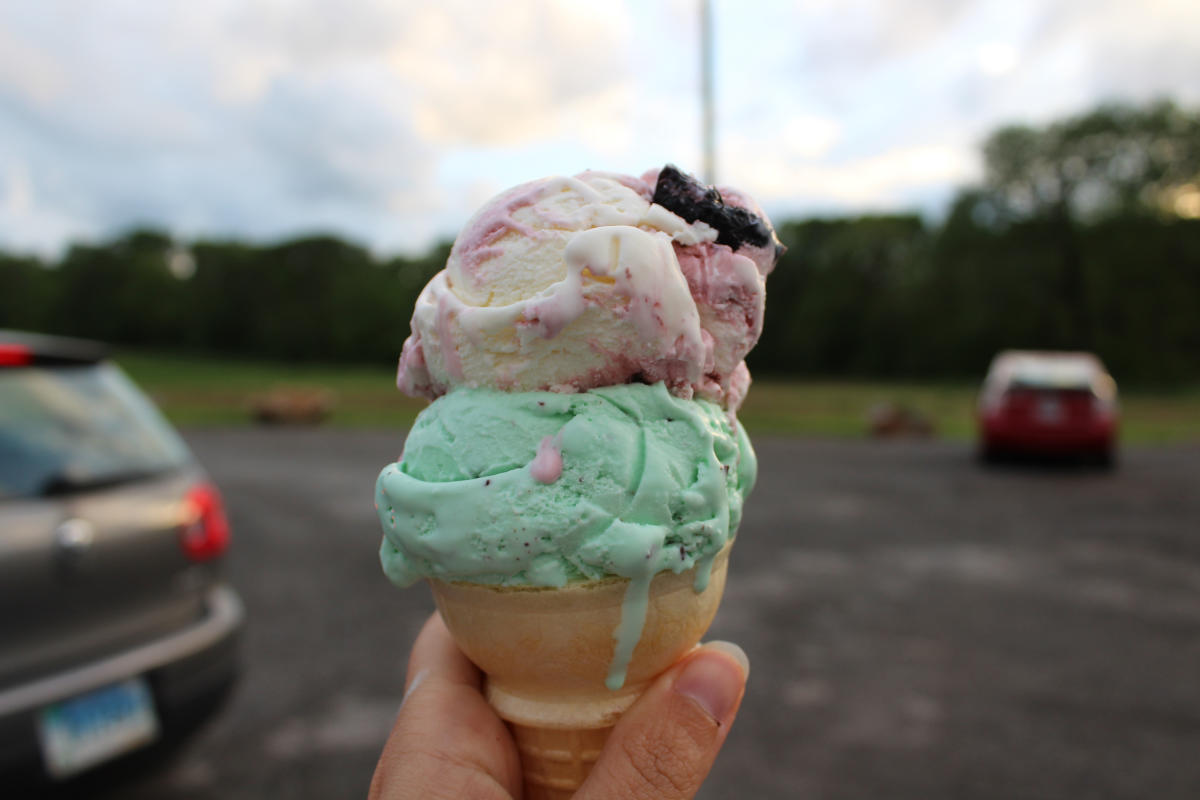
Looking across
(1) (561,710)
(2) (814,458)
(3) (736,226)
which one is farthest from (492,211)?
(2) (814,458)

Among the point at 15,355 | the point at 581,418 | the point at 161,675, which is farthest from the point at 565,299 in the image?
the point at 15,355

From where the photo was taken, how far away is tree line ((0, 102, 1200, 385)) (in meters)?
25.5

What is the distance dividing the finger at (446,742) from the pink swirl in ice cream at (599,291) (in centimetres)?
67

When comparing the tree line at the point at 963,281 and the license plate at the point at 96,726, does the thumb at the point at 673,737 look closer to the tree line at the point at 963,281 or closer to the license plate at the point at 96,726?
the license plate at the point at 96,726

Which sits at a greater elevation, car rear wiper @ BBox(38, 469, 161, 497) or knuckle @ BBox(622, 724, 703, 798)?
car rear wiper @ BBox(38, 469, 161, 497)

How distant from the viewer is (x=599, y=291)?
1.53 m

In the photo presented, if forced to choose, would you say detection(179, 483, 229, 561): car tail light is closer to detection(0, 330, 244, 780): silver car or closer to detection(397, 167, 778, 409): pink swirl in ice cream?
detection(0, 330, 244, 780): silver car

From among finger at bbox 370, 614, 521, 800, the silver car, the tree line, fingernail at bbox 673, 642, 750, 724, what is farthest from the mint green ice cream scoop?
the tree line

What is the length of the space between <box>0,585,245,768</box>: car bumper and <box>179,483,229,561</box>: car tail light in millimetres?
200

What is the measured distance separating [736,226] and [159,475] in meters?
2.81

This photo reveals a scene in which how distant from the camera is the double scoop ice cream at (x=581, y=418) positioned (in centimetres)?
152

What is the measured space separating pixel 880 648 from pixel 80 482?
4.32 meters

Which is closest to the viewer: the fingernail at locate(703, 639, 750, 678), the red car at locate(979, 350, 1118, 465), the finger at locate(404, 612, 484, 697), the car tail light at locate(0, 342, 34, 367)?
the fingernail at locate(703, 639, 750, 678)

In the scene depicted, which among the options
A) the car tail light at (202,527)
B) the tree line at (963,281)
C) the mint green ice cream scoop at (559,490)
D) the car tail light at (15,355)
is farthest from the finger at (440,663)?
the tree line at (963,281)
